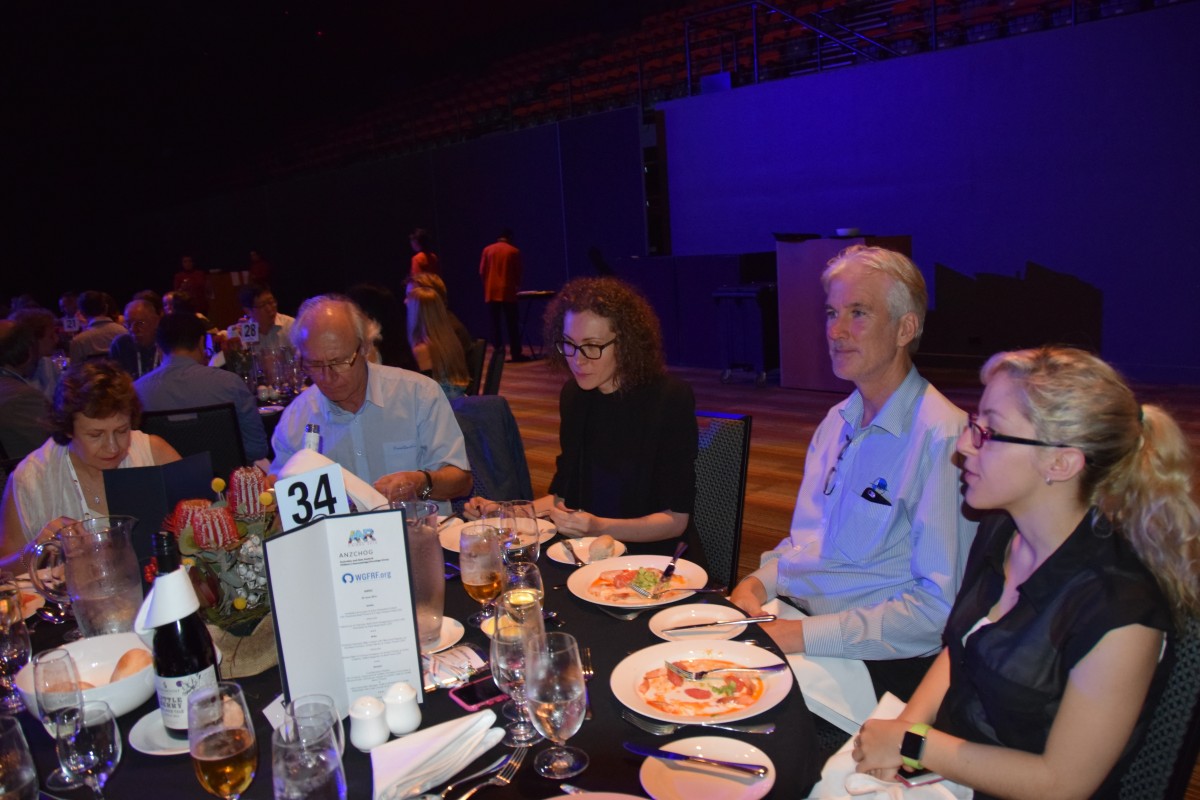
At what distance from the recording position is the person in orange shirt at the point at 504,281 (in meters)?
11.6

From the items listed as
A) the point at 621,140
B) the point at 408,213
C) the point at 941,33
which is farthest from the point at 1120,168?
the point at 408,213

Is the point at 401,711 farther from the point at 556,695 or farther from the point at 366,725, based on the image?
the point at 556,695

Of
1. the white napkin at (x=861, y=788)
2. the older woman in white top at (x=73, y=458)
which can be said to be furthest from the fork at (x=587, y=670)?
the older woman in white top at (x=73, y=458)

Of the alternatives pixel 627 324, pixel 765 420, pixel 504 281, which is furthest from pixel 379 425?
pixel 504 281

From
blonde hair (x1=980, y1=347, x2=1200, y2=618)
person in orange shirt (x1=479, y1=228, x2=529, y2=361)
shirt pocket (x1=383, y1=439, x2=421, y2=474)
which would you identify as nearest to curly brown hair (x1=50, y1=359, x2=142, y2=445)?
shirt pocket (x1=383, y1=439, x2=421, y2=474)

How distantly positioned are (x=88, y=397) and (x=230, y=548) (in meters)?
1.42

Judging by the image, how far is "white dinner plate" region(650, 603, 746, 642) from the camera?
5.62ft

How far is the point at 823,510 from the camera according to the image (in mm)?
2373

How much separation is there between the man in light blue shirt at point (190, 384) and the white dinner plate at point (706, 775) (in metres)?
3.45

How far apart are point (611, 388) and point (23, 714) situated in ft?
5.74

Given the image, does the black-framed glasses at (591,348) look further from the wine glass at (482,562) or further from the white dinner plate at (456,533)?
the wine glass at (482,562)

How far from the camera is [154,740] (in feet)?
4.58

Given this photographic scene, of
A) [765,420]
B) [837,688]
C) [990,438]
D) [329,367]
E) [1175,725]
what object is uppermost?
[329,367]

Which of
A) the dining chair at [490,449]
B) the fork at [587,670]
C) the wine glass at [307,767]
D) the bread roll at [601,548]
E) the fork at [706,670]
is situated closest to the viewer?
the wine glass at [307,767]
